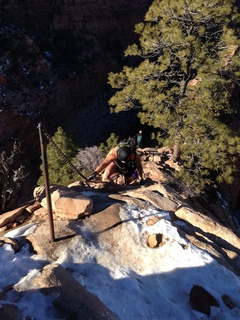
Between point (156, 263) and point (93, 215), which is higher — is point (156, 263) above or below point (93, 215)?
below

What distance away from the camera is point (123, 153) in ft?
23.0

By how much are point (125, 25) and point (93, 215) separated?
3014cm

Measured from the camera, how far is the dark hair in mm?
7001

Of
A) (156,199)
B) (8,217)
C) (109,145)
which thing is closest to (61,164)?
(109,145)

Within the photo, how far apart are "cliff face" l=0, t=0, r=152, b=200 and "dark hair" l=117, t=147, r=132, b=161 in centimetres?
1323

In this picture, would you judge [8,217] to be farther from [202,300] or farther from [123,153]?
[202,300]

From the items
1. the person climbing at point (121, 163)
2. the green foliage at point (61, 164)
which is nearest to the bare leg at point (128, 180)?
the person climbing at point (121, 163)

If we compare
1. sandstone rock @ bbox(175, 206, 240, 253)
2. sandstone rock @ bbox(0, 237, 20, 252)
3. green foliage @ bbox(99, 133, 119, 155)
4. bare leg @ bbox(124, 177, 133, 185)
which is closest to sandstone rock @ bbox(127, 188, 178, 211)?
sandstone rock @ bbox(175, 206, 240, 253)

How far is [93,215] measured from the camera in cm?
555

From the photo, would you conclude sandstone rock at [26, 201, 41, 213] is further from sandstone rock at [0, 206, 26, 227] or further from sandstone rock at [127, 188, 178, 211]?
sandstone rock at [127, 188, 178, 211]

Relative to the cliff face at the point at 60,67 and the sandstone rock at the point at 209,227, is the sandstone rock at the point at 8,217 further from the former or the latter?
the cliff face at the point at 60,67

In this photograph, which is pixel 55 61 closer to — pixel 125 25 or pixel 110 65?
pixel 110 65

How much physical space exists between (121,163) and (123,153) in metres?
0.58

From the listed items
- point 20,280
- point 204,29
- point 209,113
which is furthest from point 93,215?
point 204,29
